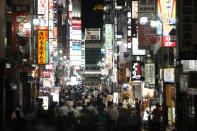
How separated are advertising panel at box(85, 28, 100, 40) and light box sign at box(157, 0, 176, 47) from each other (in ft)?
514

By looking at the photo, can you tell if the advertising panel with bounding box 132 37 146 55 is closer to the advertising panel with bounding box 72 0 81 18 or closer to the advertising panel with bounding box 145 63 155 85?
the advertising panel with bounding box 145 63 155 85

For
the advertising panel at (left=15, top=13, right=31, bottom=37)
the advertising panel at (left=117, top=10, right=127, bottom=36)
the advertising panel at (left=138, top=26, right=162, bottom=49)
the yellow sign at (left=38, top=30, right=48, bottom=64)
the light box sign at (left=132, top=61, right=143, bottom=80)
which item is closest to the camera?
the advertising panel at (left=138, top=26, right=162, bottom=49)

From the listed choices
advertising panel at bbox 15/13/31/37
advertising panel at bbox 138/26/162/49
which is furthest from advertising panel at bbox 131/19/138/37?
advertising panel at bbox 15/13/31/37

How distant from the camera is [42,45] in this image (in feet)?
94.9

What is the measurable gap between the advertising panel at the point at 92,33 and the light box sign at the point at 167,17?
157 meters

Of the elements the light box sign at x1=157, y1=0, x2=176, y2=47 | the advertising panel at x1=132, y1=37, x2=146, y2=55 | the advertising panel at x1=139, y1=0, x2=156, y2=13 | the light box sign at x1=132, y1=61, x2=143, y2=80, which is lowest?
the light box sign at x1=132, y1=61, x2=143, y2=80

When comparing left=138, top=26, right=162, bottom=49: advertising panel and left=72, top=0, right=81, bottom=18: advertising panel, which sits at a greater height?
left=72, top=0, right=81, bottom=18: advertising panel

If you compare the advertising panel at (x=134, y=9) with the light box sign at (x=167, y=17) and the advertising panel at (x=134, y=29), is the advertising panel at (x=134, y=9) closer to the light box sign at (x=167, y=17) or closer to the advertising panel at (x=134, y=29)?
the advertising panel at (x=134, y=29)

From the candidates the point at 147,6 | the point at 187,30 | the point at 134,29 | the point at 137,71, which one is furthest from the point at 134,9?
the point at 187,30

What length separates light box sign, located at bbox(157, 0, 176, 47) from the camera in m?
18.4

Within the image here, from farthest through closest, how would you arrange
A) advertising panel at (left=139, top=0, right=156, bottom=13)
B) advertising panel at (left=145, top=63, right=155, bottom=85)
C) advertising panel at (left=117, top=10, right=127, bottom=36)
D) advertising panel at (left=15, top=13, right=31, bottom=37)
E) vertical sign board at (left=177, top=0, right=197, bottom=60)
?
advertising panel at (left=117, top=10, right=127, bottom=36), advertising panel at (left=145, top=63, right=155, bottom=85), advertising panel at (left=15, top=13, right=31, bottom=37), advertising panel at (left=139, top=0, right=156, bottom=13), vertical sign board at (left=177, top=0, right=197, bottom=60)

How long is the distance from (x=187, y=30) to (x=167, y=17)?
22.4ft

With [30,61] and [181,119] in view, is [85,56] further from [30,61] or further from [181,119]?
[181,119]

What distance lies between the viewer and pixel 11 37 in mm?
24422
